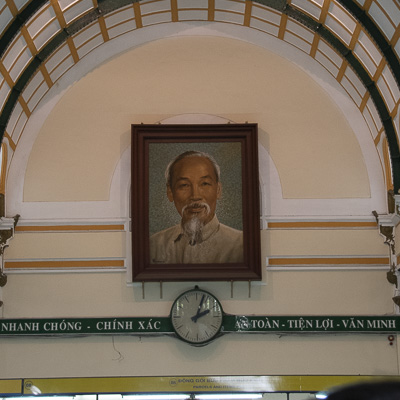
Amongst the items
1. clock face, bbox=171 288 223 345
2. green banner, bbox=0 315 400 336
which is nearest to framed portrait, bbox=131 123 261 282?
clock face, bbox=171 288 223 345

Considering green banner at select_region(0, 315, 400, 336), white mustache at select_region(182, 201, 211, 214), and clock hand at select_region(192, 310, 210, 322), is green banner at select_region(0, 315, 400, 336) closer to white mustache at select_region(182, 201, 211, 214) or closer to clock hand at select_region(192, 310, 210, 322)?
clock hand at select_region(192, 310, 210, 322)

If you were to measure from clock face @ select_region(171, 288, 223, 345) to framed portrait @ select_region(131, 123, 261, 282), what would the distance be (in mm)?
356

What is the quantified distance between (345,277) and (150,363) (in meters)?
3.76

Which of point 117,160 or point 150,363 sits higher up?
point 117,160

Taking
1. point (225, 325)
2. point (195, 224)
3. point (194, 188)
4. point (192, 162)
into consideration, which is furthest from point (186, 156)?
point (225, 325)

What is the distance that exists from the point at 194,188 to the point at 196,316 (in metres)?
2.32

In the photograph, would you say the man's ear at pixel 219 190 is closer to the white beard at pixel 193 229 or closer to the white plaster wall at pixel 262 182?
the white beard at pixel 193 229

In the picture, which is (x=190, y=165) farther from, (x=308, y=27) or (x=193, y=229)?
(x=308, y=27)

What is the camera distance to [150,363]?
460 inches

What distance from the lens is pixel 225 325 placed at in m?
11.8

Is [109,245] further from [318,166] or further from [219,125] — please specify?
[318,166]

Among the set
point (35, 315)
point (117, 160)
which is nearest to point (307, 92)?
point (117, 160)

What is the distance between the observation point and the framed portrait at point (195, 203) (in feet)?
39.1

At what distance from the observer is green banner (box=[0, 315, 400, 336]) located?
38.6 ft
